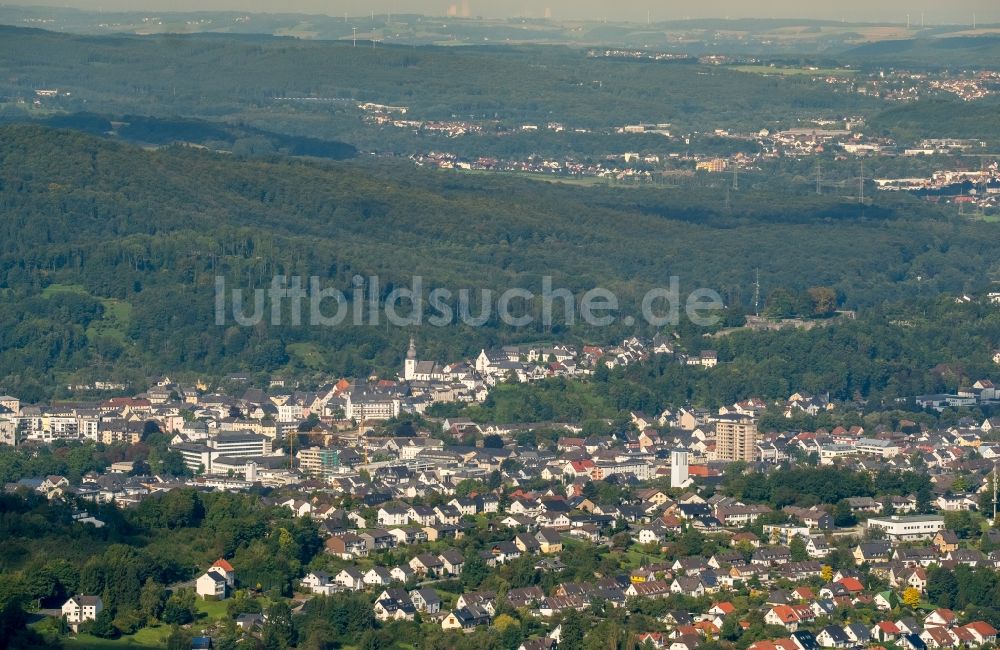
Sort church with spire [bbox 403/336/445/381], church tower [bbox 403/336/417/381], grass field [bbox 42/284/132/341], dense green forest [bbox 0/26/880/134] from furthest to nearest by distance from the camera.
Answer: dense green forest [bbox 0/26/880/134]
grass field [bbox 42/284/132/341]
church tower [bbox 403/336/417/381]
church with spire [bbox 403/336/445/381]

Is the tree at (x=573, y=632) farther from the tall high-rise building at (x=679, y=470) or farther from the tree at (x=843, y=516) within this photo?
the tall high-rise building at (x=679, y=470)

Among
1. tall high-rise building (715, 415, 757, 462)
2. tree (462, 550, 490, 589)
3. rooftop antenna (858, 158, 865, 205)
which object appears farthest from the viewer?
rooftop antenna (858, 158, 865, 205)

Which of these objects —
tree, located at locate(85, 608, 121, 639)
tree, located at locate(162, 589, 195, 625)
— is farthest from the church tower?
tree, located at locate(85, 608, 121, 639)

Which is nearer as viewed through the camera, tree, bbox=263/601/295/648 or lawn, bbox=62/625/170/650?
lawn, bbox=62/625/170/650

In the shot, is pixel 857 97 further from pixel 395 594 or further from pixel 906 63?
pixel 395 594

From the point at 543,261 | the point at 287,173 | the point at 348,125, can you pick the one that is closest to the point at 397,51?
the point at 348,125

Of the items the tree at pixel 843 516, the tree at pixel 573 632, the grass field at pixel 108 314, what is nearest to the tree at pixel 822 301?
the grass field at pixel 108 314

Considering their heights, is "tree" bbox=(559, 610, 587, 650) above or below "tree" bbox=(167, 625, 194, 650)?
below

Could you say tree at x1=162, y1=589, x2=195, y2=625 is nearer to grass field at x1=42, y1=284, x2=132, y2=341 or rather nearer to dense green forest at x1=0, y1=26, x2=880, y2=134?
grass field at x1=42, y1=284, x2=132, y2=341
